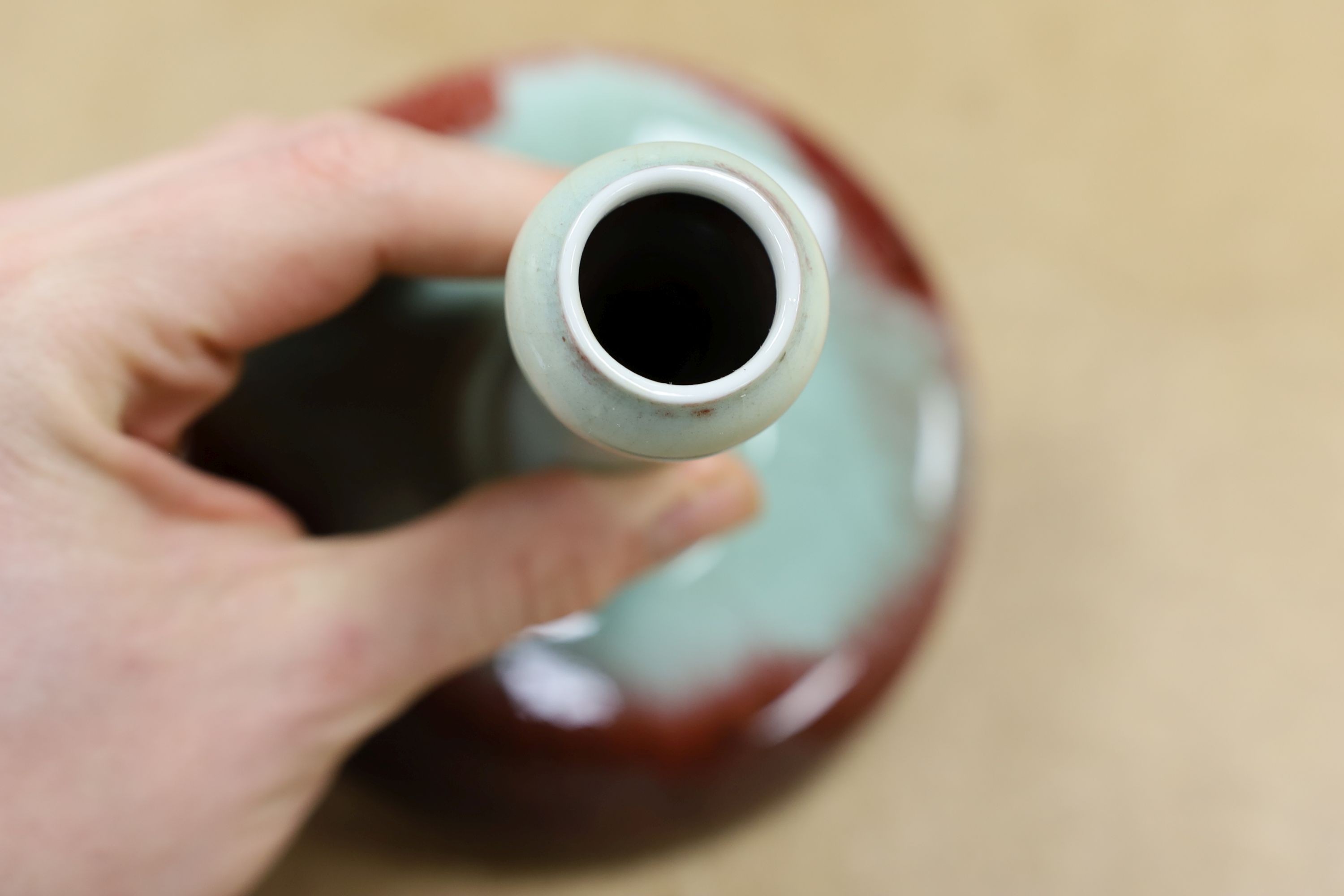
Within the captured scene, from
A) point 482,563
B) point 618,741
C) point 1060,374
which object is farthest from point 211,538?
point 1060,374

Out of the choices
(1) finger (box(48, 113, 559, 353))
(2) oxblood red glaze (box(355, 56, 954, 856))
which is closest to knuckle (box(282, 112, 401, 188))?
(1) finger (box(48, 113, 559, 353))

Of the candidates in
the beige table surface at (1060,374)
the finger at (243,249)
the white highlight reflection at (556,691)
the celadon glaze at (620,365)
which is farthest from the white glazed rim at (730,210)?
the beige table surface at (1060,374)

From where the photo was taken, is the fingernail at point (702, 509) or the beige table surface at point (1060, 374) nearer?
the fingernail at point (702, 509)

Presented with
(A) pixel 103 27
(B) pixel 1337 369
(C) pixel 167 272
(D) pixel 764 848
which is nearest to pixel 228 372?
(C) pixel 167 272

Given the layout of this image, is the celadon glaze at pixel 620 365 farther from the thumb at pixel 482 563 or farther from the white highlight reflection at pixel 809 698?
the white highlight reflection at pixel 809 698

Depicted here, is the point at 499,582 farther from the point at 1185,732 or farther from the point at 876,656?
the point at 1185,732

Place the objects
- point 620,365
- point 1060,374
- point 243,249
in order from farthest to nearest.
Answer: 1. point 1060,374
2. point 243,249
3. point 620,365

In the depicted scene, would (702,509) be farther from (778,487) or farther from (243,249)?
(243,249)
